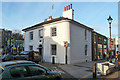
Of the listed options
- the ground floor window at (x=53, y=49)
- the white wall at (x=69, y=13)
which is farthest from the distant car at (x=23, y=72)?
the white wall at (x=69, y=13)

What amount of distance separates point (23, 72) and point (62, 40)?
1109 cm

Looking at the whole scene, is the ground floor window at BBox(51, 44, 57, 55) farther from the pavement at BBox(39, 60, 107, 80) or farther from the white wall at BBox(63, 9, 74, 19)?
the white wall at BBox(63, 9, 74, 19)

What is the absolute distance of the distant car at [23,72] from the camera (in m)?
3.13

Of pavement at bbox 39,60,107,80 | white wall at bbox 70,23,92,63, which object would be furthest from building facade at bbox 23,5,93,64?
pavement at bbox 39,60,107,80

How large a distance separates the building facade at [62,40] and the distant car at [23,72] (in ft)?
29.8

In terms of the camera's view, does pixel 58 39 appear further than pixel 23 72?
Yes

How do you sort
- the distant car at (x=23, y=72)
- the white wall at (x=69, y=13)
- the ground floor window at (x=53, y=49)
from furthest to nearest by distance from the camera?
the white wall at (x=69, y=13), the ground floor window at (x=53, y=49), the distant car at (x=23, y=72)

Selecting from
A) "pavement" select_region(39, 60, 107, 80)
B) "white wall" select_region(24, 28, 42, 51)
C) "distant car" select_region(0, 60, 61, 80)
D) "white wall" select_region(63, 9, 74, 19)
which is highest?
"white wall" select_region(63, 9, 74, 19)

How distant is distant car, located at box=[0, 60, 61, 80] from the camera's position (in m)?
3.13

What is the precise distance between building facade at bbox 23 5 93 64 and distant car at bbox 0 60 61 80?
29.8 ft

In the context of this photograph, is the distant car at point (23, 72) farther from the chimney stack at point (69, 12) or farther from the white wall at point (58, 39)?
the chimney stack at point (69, 12)

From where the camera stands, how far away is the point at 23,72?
3504mm

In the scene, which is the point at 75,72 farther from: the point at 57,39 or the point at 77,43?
the point at 77,43

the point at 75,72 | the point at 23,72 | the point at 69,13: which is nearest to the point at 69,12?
the point at 69,13
